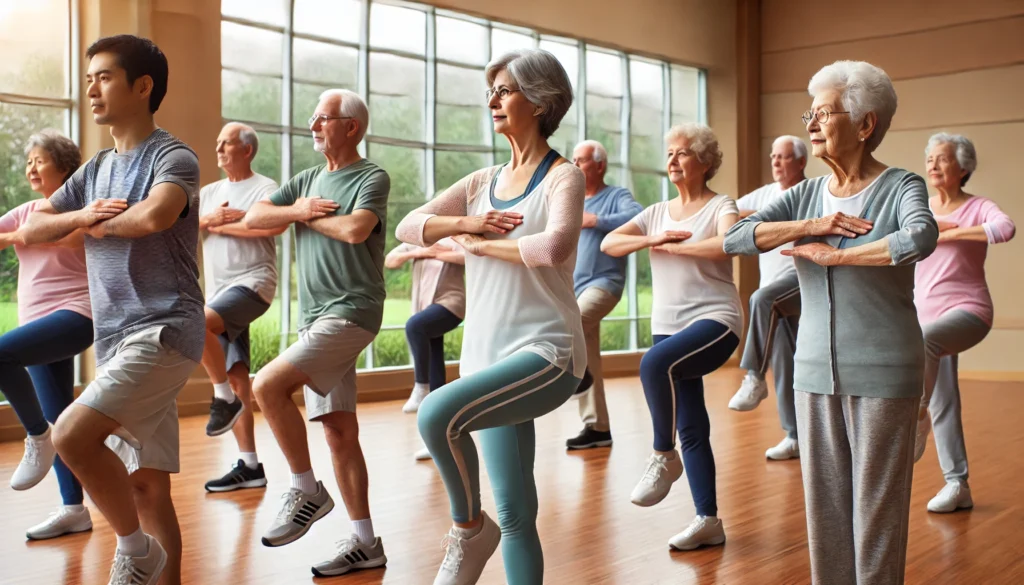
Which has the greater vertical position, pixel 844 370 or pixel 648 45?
pixel 648 45

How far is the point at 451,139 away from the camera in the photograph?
10672 millimetres

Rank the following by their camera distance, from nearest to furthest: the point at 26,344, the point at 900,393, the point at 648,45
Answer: the point at 900,393
the point at 26,344
the point at 648,45

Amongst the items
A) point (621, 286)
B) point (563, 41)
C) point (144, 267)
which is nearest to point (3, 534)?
point (144, 267)

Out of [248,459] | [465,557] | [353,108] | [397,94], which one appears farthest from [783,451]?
[397,94]

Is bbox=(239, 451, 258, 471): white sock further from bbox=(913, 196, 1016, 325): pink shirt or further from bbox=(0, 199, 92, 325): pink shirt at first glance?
bbox=(913, 196, 1016, 325): pink shirt

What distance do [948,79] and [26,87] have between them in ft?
33.1

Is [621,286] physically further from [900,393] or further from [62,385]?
[900,393]

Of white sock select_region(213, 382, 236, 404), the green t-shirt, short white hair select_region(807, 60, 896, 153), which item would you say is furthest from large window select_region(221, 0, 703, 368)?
short white hair select_region(807, 60, 896, 153)

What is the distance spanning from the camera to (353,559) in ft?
12.0

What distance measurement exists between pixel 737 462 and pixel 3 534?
381 cm

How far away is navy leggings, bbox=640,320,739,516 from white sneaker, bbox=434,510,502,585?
1.47 metres

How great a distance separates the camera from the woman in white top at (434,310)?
651cm

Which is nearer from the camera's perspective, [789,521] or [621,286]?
[789,521]

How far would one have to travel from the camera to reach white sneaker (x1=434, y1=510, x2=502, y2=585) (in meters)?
A: 2.62
